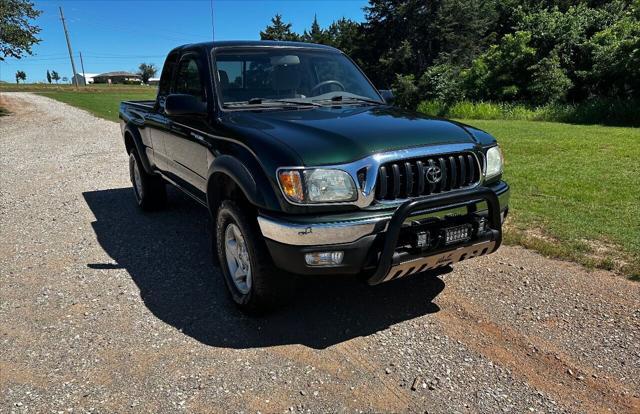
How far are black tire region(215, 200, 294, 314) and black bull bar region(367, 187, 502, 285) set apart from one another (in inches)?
24.0

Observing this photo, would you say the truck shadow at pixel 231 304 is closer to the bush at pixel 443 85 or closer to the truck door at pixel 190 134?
the truck door at pixel 190 134

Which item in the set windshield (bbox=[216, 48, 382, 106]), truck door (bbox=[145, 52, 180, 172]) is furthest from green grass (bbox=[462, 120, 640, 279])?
truck door (bbox=[145, 52, 180, 172])

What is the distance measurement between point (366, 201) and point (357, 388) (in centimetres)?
103

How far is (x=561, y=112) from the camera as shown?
54.4 feet

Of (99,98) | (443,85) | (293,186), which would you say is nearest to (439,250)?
(293,186)

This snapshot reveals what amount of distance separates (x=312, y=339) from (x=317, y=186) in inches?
41.4

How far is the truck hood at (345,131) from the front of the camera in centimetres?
289

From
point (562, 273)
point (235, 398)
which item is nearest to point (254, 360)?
point (235, 398)

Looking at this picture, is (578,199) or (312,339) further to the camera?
(578,199)

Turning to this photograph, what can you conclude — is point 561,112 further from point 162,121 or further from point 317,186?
point 317,186

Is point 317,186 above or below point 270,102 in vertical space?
below

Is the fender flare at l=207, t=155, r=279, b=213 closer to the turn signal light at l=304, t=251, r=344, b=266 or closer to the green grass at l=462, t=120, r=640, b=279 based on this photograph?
the turn signal light at l=304, t=251, r=344, b=266

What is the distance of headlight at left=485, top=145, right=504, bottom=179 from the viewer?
3479 mm

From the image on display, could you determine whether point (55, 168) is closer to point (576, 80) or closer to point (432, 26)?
point (576, 80)
